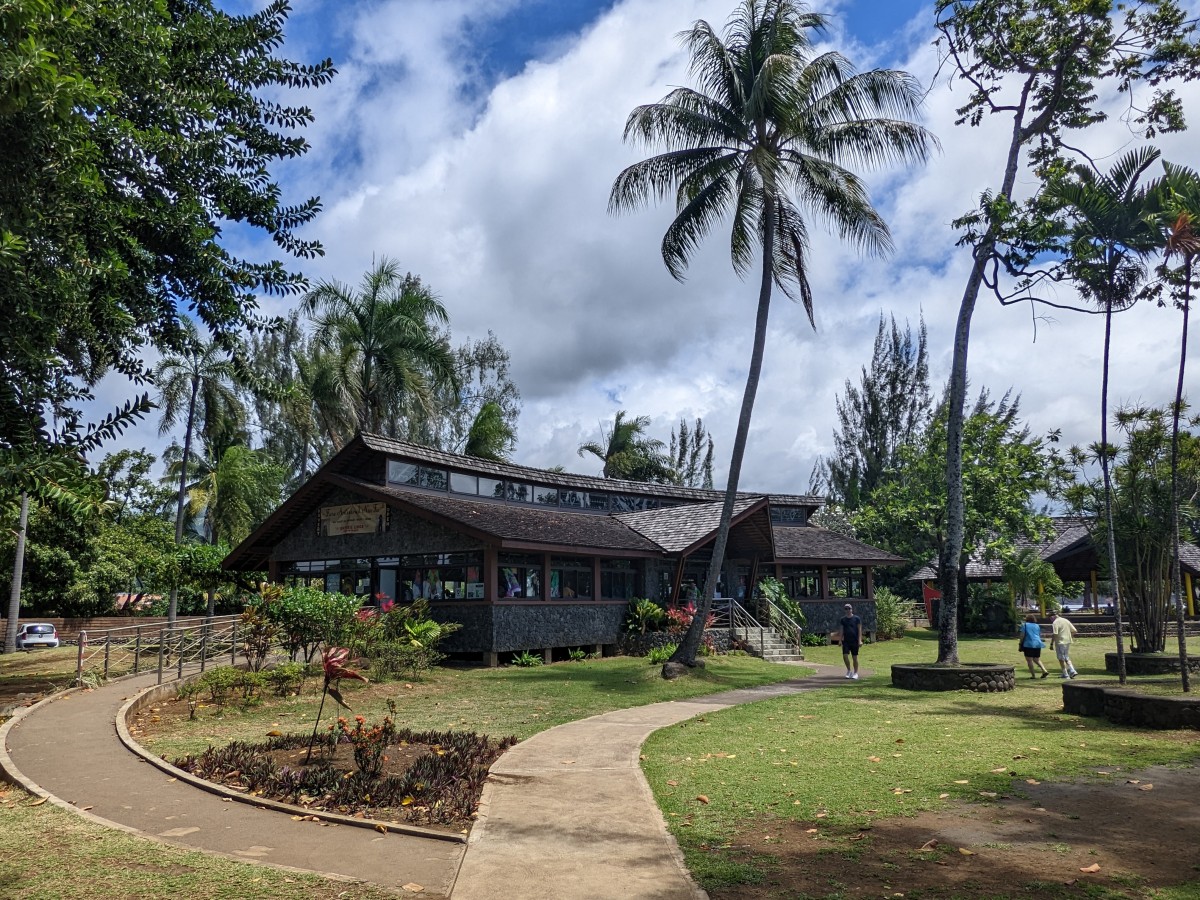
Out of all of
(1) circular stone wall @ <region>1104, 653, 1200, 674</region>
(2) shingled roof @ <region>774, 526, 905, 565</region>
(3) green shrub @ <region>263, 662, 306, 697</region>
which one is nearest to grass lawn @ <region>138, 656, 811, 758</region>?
(3) green shrub @ <region>263, 662, 306, 697</region>

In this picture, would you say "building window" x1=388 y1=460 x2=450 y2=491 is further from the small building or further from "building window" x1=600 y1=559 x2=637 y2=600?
"building window" x1=600 y1=559 x2=637 y2=600

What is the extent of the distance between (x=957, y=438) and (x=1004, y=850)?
47.2 ft

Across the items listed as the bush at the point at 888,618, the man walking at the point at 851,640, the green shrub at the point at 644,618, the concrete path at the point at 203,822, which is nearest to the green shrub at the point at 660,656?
Answer: the green shrub at the point at 644,618

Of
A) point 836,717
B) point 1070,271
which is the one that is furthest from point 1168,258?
point 836,717

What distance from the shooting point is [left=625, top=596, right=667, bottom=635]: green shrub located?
2633cm

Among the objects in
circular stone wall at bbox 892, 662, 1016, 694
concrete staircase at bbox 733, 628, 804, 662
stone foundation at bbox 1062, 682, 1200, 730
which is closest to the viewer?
stone foundation at bbox 1062, 682, 1200, 730

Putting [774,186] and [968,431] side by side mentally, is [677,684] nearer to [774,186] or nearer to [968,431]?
[774,186]

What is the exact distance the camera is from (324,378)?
1307 inches

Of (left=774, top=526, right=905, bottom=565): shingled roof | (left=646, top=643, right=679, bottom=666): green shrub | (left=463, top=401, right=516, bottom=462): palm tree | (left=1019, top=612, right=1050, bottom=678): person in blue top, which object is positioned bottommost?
(left=646, top=643, right=679, bottom=666): green shrub

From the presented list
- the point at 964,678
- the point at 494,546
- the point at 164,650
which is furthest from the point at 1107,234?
the point at 164,650

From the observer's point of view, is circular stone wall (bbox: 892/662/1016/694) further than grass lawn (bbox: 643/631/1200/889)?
Yes

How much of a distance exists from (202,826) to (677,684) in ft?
40.7

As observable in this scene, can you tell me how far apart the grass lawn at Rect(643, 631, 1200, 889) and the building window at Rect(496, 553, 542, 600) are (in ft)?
Answer: 30.1

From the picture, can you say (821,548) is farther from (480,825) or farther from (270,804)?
(270,804)
